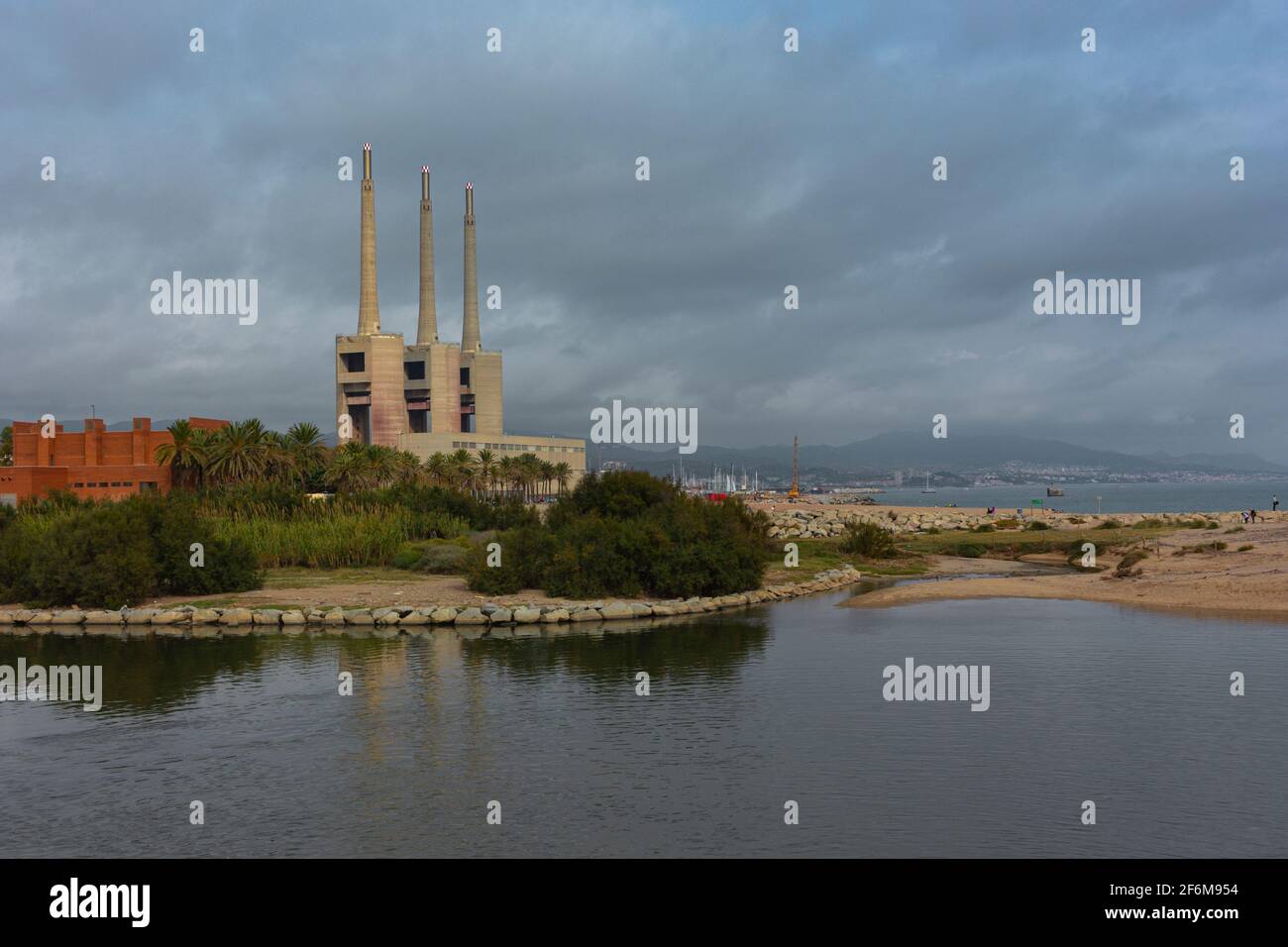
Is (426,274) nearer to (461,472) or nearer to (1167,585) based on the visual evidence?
(461,472)

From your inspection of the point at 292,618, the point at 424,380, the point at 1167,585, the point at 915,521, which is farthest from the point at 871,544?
the point at 424,380

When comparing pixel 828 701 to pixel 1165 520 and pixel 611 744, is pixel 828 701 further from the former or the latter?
pixel 1165 520

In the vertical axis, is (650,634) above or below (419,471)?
below

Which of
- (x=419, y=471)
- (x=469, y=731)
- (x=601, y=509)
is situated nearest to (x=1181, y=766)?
(x=469, y=731)

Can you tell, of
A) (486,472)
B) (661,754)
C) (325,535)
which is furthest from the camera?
(486,472)

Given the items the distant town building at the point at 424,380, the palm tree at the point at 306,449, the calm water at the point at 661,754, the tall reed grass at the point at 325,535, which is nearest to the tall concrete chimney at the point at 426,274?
the distant town building at the point at 424,380

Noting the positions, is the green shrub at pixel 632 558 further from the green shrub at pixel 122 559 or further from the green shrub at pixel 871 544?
the green shrub at pixel 871 544

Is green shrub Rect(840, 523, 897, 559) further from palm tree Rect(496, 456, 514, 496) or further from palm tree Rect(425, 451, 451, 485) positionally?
palm tree Rect(496, 456, 514, 496)
